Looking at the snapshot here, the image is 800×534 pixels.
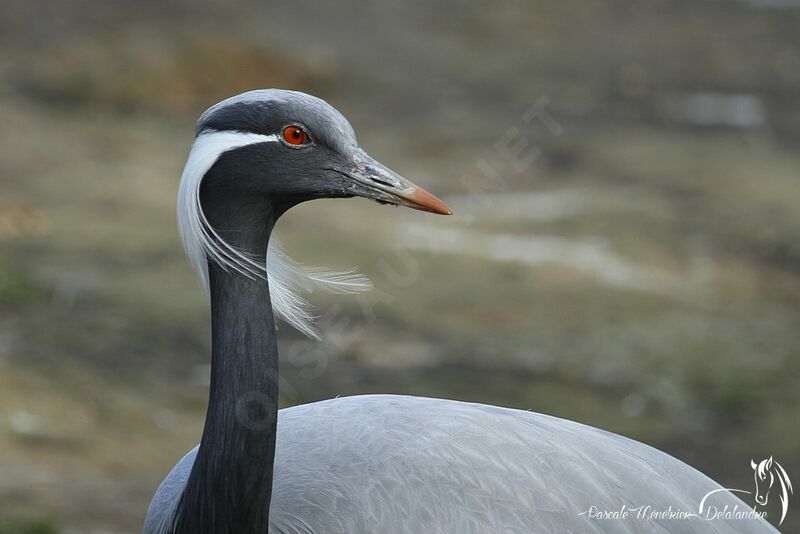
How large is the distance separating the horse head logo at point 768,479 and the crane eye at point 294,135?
10.5ft

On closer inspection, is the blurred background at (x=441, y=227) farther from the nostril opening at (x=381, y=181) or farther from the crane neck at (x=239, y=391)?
the nostril opening at (x=381, y=181)

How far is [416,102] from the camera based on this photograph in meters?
11.5

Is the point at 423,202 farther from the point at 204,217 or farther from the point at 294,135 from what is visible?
the point at 204,217

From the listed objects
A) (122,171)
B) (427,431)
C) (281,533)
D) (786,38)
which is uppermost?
(786,38)

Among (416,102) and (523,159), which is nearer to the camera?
(523,159)

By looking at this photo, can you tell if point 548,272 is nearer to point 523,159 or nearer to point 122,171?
point 523,159

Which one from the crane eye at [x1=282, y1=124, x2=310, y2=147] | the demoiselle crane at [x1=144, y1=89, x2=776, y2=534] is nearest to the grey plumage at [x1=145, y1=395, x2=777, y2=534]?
the demoiselle crane at [x1=144, y1=89, x2=776, y2=534]

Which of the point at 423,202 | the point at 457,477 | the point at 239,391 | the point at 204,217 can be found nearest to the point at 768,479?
the point at 457,477

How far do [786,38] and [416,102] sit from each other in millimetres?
4558

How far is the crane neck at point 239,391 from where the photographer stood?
3.33 m

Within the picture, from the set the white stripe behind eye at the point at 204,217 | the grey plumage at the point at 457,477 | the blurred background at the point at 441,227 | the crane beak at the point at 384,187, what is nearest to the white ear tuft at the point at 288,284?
the white stripe behind eye at the point at 204,217

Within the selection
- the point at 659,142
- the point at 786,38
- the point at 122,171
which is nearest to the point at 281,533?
the point at 122,171

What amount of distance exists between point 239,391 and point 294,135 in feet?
2.26

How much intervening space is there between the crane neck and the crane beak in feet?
0.91
